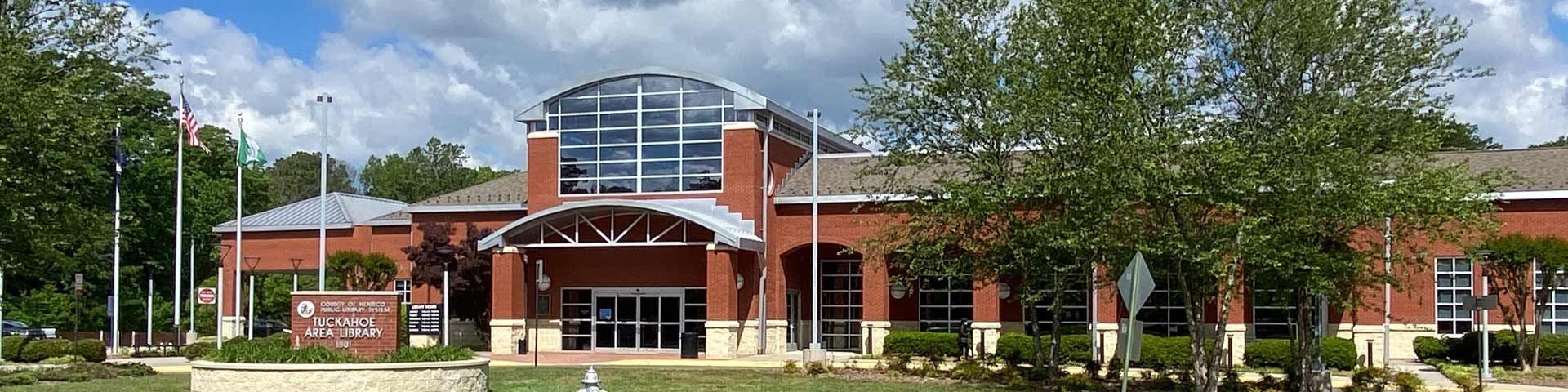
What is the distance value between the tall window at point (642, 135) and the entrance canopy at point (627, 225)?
0.76 meters

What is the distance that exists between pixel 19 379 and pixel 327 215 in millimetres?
22301

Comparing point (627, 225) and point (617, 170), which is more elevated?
point (617, 170)

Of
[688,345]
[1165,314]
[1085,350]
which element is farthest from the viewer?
[1165,314]

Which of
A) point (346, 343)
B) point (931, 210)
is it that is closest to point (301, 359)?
point (346, 343)

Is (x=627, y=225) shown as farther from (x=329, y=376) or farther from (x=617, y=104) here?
(x=329, y=376)

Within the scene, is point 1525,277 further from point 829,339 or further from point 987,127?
point 829,339

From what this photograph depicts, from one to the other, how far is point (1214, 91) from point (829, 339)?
21583 mm

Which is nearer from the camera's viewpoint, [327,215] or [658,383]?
[658,383]

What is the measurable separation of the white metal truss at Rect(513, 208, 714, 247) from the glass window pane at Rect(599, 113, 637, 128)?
7.84ft

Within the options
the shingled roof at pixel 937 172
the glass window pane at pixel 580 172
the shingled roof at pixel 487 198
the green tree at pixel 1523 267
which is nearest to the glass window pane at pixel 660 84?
the glass window pane at pixel 580 172

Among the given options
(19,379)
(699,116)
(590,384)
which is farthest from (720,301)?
(590,384)

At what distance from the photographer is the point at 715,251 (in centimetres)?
3797

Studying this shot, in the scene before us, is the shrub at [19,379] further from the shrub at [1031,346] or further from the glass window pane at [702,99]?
the shrub at [1031,346]

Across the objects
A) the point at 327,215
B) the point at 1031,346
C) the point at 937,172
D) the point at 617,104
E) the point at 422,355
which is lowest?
the point at 1031,346
